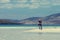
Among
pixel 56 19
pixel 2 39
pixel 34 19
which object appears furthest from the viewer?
pixel 56 19

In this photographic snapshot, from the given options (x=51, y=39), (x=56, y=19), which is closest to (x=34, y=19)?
(x=56, y=19)

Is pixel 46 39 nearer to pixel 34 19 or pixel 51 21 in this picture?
pixel 34 19

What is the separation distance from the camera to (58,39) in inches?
594

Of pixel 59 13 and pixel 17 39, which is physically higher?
pixel 59 13

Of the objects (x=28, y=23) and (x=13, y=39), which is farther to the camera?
(x=28, y=23)

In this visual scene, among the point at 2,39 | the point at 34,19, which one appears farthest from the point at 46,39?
the point at 34,19

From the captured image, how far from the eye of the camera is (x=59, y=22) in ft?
142

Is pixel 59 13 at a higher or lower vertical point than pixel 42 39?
higher

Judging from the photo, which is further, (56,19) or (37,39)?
(56,19)

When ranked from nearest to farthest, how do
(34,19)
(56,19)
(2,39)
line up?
(2,39), (34,19), (56,19)

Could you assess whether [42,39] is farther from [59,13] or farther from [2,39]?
[59,13]

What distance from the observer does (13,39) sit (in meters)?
15.1

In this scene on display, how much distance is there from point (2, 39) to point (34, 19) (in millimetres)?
22433

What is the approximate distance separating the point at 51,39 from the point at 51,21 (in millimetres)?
30200
